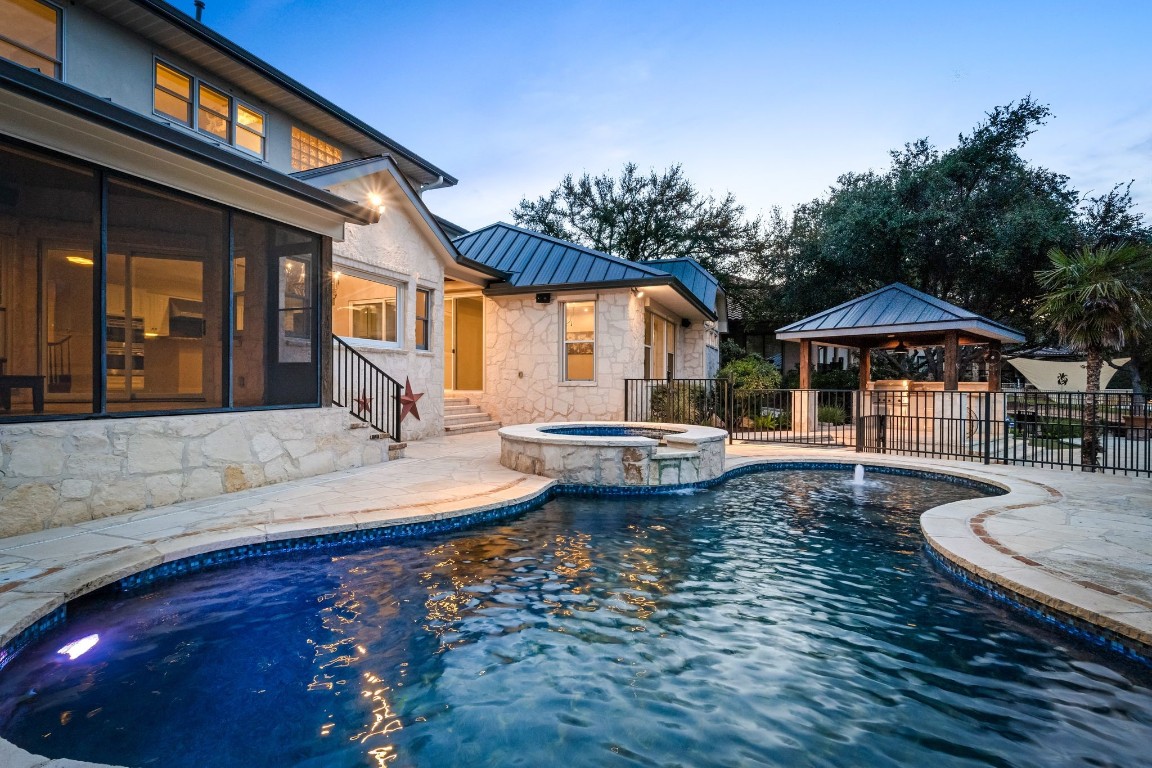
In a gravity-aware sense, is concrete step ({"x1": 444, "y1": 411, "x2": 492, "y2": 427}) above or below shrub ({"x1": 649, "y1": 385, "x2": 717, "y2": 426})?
below

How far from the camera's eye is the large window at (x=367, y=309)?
9164 mm

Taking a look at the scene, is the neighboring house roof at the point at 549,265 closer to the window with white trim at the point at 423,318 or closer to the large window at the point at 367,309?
the window with white trim at the point at 423,318

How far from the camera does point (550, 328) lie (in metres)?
12.2

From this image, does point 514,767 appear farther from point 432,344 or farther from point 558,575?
point 432,344

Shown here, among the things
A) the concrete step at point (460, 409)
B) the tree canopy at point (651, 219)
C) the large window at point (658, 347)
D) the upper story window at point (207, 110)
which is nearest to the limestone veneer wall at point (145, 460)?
the concrete step at point (460, 409)

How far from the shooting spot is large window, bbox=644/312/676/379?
13758mm

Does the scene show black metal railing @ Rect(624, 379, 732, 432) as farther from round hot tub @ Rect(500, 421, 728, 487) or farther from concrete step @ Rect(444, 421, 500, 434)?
round hot tub @ Rect(500, 421, 728, 487)

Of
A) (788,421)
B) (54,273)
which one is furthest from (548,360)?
(54,273)

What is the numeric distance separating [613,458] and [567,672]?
4051 mm

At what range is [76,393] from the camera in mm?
4570

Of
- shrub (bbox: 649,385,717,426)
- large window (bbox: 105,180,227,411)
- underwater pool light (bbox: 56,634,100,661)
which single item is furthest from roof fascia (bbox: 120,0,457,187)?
underwater pool light (bbox: 56,634,100,661)

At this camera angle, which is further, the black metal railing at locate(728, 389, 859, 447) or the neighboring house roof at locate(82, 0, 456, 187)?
the black metal railing at locate(728, 389, 859, 447)

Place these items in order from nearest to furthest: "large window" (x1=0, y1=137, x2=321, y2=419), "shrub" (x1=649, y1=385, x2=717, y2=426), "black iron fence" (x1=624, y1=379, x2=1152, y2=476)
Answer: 1. "large window" (x1=0, y1=137, x2=321, y2=419)
2. "black iron fence" (x1=624, y1=379, x2=1152, y2=476)
3. "shrub" (x1=649, y1=385, x2=717, y2=426)

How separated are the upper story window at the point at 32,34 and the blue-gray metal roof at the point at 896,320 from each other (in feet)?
45.7
